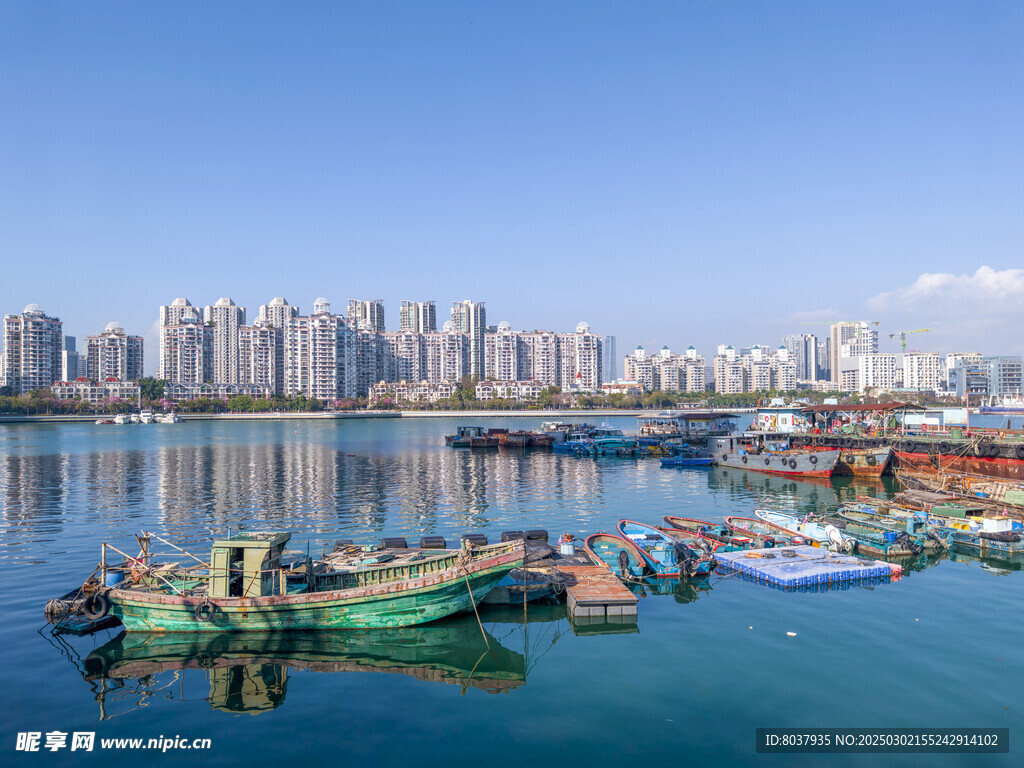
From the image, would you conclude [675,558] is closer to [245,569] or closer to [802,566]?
[802,566]

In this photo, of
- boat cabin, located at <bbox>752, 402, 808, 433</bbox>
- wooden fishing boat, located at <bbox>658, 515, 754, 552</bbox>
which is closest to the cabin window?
wooden fishing boat, located at <bbox>658, 515, 754, 552</bbox>

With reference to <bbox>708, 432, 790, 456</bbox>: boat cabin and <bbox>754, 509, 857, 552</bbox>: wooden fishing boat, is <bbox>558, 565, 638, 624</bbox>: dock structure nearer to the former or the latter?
<bbox>754, 509, 857, 552</bbox>: wooden fishing boat

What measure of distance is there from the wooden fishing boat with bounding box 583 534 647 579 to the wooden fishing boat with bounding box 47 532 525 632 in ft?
17.9

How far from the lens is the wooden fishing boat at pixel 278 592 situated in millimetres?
16422

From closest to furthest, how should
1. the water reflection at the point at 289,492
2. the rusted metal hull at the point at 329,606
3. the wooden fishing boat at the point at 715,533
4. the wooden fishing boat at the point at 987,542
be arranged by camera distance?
the rusted metal hull at the point at 329,606 < the wooden fishing boat at the point at 715,533 < the wooden fishing boat at the point at 987,542 < the water reflection at the point at 289,492

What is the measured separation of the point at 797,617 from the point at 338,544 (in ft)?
49.8

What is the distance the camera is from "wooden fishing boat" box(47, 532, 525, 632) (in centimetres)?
1642

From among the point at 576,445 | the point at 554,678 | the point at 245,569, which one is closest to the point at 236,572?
the point at 245,569

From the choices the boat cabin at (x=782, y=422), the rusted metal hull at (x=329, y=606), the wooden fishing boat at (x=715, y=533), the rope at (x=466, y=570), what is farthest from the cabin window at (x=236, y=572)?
the boat cabin at (x=782, y=422)

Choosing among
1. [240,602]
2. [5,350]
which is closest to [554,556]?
[240,602]

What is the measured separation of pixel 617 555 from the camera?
2289 centimetres

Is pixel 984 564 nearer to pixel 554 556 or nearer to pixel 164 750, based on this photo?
pixel 554 556

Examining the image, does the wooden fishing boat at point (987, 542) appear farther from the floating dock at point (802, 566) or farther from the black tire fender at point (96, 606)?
the black tire fender at point (96, 606)

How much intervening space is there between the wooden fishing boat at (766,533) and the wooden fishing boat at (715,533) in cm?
35
